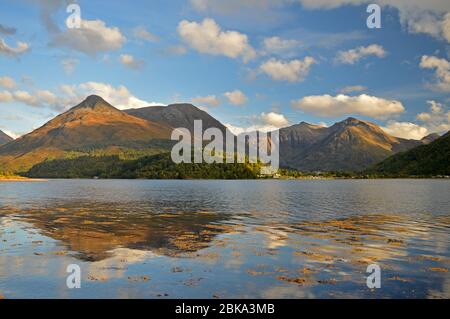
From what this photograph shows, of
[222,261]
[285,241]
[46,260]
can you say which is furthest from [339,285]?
[46,260]

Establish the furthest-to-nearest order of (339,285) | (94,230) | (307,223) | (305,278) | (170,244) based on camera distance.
Answer: (307,223) → (94,230) → (170,244) → (305,278) → (339,285)

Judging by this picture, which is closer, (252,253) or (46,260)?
(46,260)

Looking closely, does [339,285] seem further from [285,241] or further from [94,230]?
[94,230]

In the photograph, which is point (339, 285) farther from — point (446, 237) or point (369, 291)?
point (446, 237)

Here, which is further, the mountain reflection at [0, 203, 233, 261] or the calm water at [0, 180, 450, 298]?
the mountain reflection at [0, 203, 233, 261]

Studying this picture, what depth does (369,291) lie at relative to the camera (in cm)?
2933

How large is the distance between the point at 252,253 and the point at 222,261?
5323mm

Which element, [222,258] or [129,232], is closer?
[222,258]

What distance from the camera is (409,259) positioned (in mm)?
40438

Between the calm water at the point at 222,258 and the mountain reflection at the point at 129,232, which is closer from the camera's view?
the calm water at the point at 222,258
